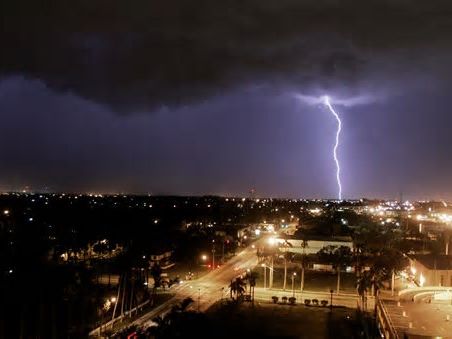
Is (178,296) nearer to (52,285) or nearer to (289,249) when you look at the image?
(52,285)

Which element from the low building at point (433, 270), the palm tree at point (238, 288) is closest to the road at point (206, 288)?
the palm tree at point (238, 288)

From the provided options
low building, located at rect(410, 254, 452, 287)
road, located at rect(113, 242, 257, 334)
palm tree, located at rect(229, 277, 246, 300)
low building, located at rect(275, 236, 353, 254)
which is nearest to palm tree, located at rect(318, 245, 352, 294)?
low building, located at rect(275, 236, 353, 254)

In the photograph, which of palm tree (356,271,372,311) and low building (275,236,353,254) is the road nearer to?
low building (275,236,353,254)

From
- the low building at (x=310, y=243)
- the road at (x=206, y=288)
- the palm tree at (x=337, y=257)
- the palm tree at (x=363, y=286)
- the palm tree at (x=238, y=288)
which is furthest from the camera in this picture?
the low building at (x=310, y=243)

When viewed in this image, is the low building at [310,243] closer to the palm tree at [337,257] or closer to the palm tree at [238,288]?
the palm tree at [337,257]

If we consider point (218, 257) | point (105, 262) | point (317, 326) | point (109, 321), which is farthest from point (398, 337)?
point (218, 257)

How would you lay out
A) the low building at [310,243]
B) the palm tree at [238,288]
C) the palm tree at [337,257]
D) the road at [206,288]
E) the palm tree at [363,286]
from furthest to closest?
the low building at [310,243], the palm tree at [337,257], the palm tree at [238,288], the road at [206,288], the palm tree at [363,286]

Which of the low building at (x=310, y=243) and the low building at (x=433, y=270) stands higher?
the low building at (x=310, y=243)

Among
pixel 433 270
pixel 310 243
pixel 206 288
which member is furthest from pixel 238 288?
pixel 310 243
